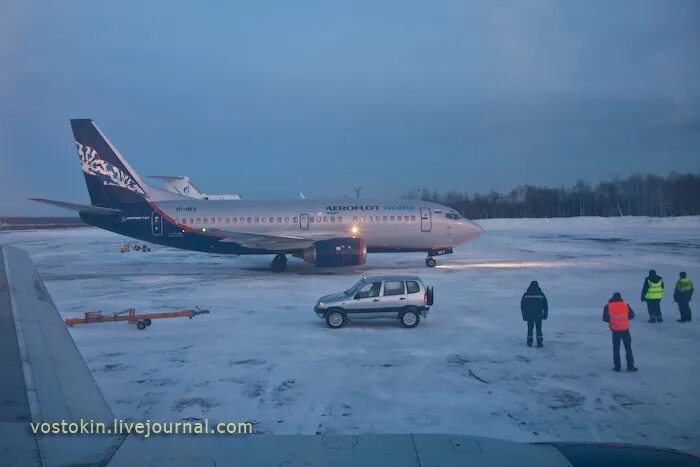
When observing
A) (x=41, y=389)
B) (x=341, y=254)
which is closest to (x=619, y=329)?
(x=41, y=389)

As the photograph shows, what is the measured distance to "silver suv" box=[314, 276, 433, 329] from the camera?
48.4 feet

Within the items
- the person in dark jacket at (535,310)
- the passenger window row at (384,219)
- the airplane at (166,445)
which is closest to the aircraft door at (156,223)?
the passenger window row at (384,219)

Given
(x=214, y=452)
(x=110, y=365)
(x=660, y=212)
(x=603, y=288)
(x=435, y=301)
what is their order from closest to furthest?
(x=214, y=452) < (x=110, y=365) < (x=435, y=301) < (x=603, y=288) < (x=660, y=212)

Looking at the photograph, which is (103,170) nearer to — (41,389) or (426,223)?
(426,223)

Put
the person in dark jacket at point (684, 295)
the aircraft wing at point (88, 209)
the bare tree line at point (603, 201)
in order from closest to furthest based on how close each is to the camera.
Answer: the person in dark jacket at point (684, 295) < the aircraft wing at point (88, 209) < the bare tree line at point (603, 201)

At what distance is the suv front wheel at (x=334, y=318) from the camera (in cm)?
1481

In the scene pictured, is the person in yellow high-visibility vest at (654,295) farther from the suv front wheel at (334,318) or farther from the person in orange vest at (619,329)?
the suv front wheel at (334,318)

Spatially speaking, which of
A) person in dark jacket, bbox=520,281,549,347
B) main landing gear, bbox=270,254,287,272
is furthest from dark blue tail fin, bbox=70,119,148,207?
person in dark jacket, bbox=520,281,549,347

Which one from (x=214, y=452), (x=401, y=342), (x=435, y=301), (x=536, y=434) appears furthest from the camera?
(x=435, y=301)

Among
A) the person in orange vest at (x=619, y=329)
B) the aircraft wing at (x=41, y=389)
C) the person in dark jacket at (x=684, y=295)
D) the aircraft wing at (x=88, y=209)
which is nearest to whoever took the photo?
the aircraft wing at (x=41, y=389)

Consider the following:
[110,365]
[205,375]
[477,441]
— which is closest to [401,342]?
[205,375]

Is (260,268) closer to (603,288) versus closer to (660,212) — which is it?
(603,288)

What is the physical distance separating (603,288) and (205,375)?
17412 millimetres

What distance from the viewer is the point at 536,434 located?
7809 mm
